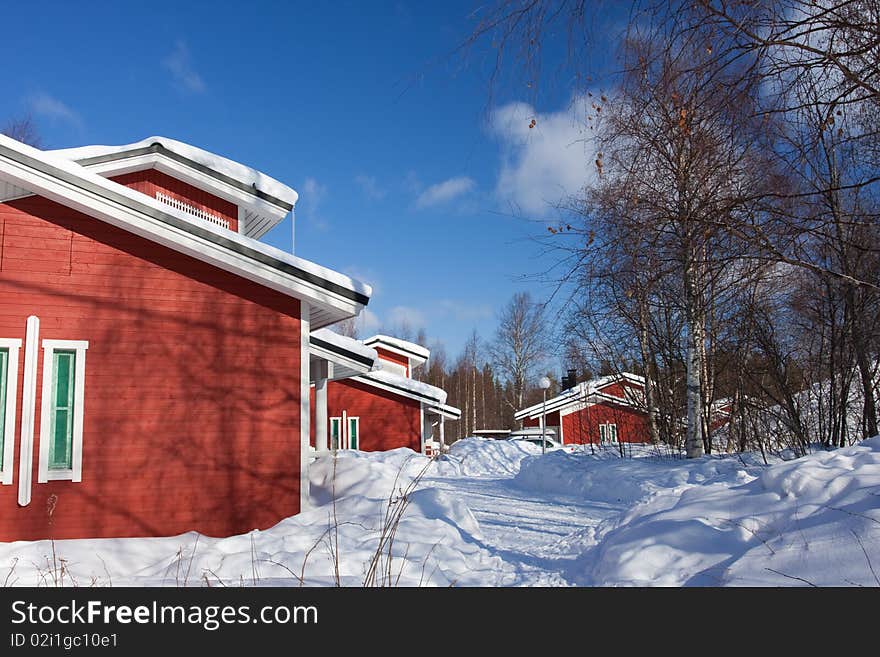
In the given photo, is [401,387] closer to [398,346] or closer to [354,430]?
[354,430]

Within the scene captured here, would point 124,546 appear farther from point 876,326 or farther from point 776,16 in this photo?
point 876,326

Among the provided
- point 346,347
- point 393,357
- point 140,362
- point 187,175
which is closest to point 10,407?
point 140,362

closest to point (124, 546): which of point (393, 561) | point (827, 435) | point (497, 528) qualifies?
point (393, 561)

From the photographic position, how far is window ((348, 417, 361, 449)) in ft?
85.8

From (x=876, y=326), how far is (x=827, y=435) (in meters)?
2.14

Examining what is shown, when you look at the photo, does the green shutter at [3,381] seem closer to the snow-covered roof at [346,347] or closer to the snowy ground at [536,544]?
the snowy ground at [536,544]

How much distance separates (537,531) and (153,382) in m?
5.37

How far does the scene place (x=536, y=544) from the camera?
7.98 metres

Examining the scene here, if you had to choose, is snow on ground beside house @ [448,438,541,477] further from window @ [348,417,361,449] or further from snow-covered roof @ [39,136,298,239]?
snow-covered roof @ [39,136,298,239]

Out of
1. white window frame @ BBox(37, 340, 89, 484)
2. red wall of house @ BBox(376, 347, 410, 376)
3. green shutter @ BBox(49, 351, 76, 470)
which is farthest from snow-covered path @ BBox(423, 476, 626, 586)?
red wall of house @ BBox(376, 347, 410, 376)

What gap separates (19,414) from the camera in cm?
809

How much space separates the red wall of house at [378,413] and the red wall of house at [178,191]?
12949mm
